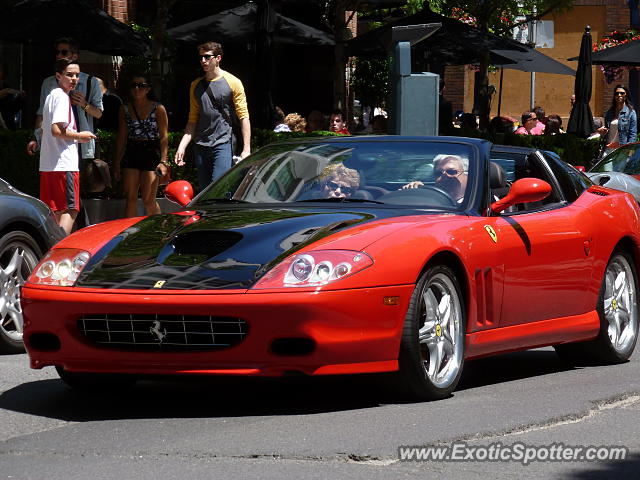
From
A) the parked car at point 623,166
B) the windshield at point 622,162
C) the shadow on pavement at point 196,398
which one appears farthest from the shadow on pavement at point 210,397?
the windshield at point 622,162

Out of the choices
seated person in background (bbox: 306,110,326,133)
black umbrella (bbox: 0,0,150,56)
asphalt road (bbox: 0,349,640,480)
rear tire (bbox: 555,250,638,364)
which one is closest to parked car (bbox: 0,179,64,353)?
asphalt road (bbox: 0,349,640,480)

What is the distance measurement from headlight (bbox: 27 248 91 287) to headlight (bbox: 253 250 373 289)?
37.9 inches

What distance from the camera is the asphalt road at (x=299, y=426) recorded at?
532cm

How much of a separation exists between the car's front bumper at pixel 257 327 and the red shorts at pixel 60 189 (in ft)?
16.9

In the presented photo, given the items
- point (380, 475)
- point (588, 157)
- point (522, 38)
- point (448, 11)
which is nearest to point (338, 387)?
point (380, 475)

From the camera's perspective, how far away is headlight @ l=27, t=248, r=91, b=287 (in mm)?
6809

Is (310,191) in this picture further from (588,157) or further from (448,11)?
(448,11)

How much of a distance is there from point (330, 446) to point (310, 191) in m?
2.28

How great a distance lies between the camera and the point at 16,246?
8.99 metres

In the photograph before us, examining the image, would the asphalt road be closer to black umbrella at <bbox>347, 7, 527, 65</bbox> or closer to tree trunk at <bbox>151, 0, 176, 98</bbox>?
tree trunk at <bbox>151, 0, 176, 98</bbox>

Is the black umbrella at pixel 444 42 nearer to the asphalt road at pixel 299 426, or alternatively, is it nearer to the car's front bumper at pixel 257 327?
the asphalt road at pixel 299 426

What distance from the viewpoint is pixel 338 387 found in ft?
24.2

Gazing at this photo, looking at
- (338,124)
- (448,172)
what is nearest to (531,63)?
(338,124)

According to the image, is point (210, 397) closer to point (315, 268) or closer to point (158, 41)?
point (315, 268)
